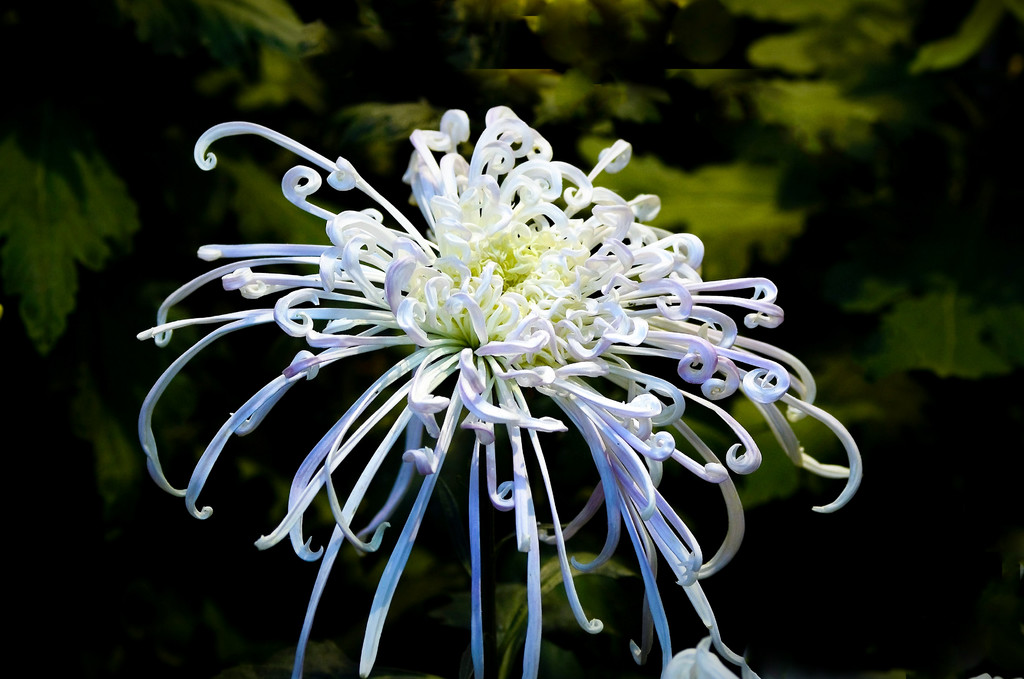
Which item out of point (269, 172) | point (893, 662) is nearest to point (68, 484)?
point (269, 172)

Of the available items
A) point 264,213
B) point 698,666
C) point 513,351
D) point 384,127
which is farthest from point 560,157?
point 698,666

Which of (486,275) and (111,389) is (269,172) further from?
(486,275)

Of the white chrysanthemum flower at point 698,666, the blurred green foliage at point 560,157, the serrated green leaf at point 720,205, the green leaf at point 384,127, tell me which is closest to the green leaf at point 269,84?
the blurred green foliage at point 560,157

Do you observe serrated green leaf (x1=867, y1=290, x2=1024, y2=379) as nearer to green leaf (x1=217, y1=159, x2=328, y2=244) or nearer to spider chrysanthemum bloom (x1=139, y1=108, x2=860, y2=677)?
spider chrysanthemum bloom (x1=139, y1=108, x2=860, y2=677)

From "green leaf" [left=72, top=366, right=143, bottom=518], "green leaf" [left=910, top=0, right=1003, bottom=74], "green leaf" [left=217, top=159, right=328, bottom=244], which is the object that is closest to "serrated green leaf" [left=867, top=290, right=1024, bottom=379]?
"green leaf" [left=910, top=0, right=1003, bottom=74]

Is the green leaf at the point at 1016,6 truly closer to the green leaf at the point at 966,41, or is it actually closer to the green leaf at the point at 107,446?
the green leaf at the point at 966,41

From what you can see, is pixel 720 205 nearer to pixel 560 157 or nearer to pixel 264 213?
pixel 560 157
